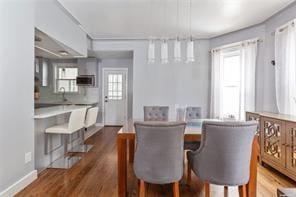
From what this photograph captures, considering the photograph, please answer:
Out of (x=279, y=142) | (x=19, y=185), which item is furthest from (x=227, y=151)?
(x=19, y=185)

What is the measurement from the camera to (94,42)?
6621mm

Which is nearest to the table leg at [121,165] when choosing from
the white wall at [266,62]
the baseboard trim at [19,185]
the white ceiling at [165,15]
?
the baseboard trim at [19,185]

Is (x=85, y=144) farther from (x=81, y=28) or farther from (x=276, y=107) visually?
(x=276, y=107)

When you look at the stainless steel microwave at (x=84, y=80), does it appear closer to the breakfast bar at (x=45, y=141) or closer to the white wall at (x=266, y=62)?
the breakfast bar at (x=45, y=141)

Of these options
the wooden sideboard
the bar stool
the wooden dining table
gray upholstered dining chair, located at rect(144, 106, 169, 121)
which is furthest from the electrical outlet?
the wooden sideboard

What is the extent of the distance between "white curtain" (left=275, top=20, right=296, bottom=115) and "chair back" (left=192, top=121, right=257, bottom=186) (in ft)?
6.81

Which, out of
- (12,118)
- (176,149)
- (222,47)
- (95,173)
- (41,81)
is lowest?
(95,173)

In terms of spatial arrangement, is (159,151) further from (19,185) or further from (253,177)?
(19,185)

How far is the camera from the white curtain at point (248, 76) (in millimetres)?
5066

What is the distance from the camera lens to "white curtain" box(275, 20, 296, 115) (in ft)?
12.6

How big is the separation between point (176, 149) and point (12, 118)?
1961 millimetres

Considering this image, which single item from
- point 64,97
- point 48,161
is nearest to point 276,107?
point 48,161

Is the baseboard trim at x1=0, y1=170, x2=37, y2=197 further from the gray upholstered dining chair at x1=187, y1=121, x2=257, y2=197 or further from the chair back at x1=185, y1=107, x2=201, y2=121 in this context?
the chair back at x1=185, y1=107, x2=201, y2=121

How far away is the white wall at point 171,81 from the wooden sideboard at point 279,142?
2385 millimetres
